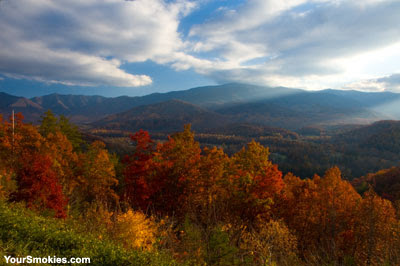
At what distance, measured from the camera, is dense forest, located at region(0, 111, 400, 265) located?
12766 mm

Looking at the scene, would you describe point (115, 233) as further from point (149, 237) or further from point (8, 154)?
point (8, 154)

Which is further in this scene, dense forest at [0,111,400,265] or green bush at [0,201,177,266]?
dense forest at [0,111,400,265]

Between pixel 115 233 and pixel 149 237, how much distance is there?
1949 millimetres

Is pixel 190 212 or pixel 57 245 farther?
pixel 190 212

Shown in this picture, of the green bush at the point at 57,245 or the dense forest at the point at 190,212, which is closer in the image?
the green bush at the point at 57,245

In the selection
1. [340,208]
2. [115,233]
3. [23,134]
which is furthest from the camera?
[23,134]

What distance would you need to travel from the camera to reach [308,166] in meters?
144

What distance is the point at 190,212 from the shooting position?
2309cm

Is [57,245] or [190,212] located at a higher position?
[57,245]

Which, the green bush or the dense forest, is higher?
the green bush

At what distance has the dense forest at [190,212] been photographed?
A: 41.9 feet

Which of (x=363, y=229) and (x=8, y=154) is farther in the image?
(x=8, y=154)

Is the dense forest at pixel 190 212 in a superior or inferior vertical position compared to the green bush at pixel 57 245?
inferior

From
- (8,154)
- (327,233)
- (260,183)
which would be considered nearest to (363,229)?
(327,233)
